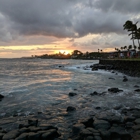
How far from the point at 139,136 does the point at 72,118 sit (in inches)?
151

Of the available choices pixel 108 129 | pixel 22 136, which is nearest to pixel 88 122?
pixel 108 129

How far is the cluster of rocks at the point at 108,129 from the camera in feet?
21.6

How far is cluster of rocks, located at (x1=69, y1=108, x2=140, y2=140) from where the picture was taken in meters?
6.60

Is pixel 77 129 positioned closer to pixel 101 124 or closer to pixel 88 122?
pixel 88 122

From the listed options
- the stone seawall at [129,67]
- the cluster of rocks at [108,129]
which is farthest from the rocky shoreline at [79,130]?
the stone seawall at [129,67]

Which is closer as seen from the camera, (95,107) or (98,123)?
(98,123)

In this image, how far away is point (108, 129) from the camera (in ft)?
24.0

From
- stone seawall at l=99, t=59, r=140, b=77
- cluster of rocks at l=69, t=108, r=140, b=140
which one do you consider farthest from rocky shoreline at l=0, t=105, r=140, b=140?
stone seawall at l=99, t=59, r=140, b=77

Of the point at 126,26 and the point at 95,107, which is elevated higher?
the point at 126,26

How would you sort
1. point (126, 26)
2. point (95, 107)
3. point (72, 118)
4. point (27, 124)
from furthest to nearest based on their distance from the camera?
point (126, 26), point (95, 107), point (72, 118), point (27, 124)

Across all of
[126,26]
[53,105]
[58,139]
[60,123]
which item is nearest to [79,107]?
[53,105]

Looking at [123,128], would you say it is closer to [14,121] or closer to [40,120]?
[40,120]

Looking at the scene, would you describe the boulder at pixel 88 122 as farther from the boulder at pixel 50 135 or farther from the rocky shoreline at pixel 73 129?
the boulder at pixel 50 135

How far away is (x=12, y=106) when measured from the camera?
12320 millimetres
